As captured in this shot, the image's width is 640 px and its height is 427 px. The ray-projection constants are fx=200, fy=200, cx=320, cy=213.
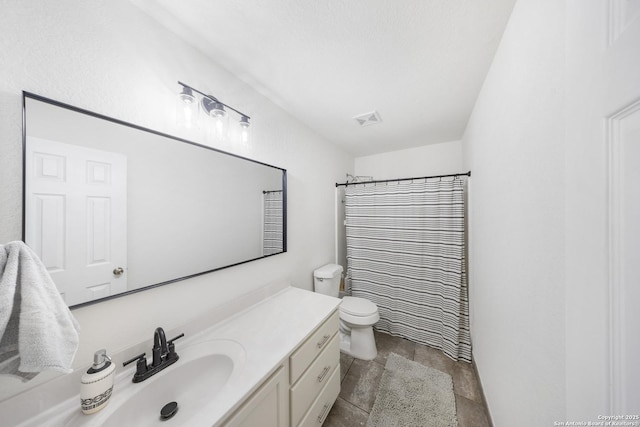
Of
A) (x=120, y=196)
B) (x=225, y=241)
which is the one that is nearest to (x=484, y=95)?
(x=225, y=241)

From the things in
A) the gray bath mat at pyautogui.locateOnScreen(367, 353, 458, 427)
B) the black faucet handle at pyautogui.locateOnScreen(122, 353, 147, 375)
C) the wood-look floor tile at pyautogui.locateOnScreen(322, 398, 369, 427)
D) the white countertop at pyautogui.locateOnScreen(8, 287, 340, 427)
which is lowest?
the wood-look floor tile at pyautogui.locateOnScreen(322, 398, 369, 427)

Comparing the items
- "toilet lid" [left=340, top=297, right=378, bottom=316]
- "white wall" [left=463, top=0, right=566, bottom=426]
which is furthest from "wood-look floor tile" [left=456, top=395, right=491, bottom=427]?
"toilet lid" [left=340, top=297, right=378, bottom=316]

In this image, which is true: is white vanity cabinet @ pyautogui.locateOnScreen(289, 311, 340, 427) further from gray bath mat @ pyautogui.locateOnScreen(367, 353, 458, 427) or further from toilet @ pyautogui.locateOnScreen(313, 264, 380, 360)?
toilet @ pyautogui.locateOnScreen(313, 264, 380, 360)

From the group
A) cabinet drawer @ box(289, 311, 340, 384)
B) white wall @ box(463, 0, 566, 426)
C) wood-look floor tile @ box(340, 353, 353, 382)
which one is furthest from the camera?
wood-look floor tile @ box(340, 353, 353, 382)

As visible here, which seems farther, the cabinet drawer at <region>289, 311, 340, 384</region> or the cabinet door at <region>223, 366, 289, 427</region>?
the cabinet drawer at <region>289, 311, 340, 384</region>

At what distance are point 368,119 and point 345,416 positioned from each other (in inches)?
91.3

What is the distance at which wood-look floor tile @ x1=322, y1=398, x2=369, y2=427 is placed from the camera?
4.24ft

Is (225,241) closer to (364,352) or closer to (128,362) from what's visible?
(128,362)

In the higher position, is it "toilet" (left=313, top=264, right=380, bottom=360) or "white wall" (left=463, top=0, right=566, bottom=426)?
"white wall" (left=463, top=0, right=566, bottom=426)

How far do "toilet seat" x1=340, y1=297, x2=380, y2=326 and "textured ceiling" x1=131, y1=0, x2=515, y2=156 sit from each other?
1.79 meters

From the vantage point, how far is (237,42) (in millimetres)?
1066

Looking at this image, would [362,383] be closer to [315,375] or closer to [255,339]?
[315,375]

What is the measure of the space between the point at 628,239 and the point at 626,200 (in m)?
0.07

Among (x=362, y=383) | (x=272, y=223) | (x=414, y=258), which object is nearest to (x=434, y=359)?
(x=362, y=383)
